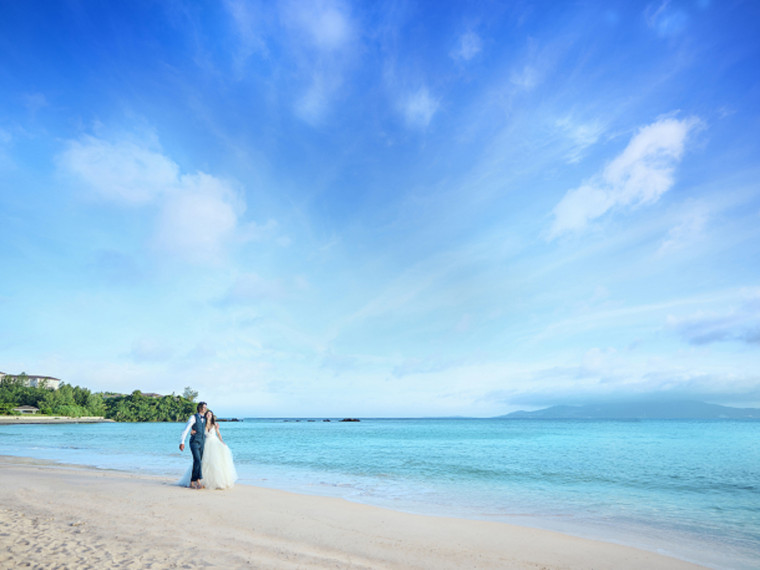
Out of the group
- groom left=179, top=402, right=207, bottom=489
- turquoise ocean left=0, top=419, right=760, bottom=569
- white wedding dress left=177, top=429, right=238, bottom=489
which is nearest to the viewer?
turquoise ocean left=0, top=419, right=760, bottom=569

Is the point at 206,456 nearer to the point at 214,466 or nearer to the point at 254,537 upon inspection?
the point at 214,466

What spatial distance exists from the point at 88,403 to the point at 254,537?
584 ft

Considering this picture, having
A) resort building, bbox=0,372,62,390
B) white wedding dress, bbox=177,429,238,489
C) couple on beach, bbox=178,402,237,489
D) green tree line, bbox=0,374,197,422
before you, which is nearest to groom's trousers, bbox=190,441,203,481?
couple on beach, bbox=178,402,237,489

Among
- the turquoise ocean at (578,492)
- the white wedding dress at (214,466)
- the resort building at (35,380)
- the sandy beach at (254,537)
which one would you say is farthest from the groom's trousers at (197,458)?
the resort building at (35,380)

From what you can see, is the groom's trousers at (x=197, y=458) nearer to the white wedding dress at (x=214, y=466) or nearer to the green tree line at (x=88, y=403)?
the white wedding dress at (x=214, y=466)

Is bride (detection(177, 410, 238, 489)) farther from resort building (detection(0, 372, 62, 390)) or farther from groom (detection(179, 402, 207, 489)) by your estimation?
resort building (detection(0, 372, 62, 390))

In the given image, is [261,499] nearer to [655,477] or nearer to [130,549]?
[130,549]

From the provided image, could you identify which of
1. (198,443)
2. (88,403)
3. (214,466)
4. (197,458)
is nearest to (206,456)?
(197,458)

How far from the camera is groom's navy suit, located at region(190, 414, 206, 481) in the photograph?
1440cm

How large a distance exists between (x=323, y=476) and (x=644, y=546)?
50.8ft

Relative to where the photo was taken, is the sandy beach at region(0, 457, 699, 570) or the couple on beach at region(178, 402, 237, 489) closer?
the sandy beach at region(0, 457, 699, 570)

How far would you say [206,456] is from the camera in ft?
48.3

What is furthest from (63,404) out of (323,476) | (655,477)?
(655,477)

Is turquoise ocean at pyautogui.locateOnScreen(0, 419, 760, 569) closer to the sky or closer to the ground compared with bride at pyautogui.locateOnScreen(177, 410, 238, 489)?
closer to the ground
